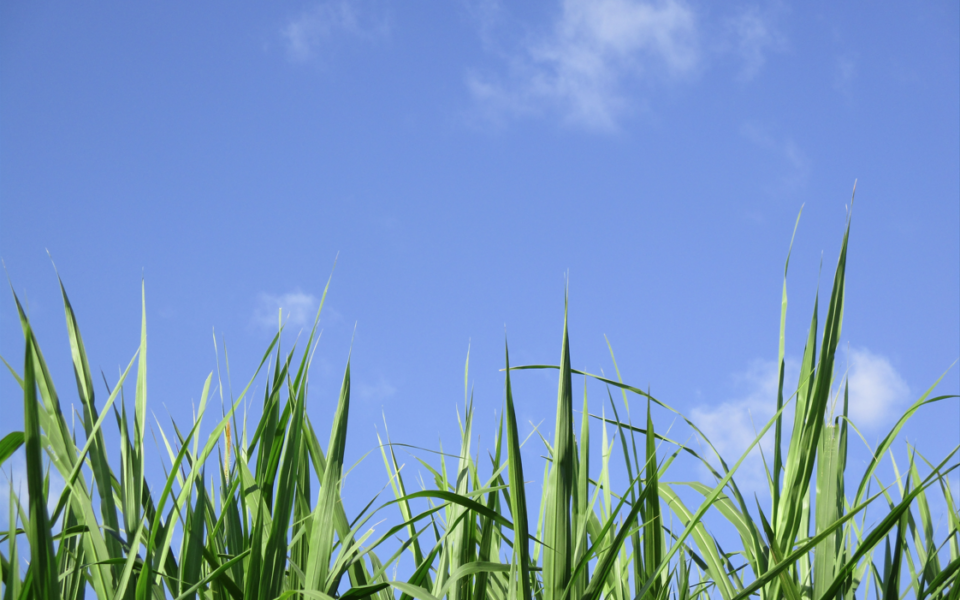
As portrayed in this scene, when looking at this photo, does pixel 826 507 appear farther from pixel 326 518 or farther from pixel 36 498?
pixel 36 498

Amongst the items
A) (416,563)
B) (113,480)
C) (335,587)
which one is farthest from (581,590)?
(113,480)

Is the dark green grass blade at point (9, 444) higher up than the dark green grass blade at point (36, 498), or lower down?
higher up

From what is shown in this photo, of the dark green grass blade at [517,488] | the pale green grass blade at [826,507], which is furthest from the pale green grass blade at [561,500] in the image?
the pale green grass blade at [826,507]

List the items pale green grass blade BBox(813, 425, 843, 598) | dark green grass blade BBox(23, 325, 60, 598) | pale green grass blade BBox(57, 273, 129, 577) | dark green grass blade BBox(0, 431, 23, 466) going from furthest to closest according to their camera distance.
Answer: pale green grass blade BBox(813, 425, 843, 598) < pale green grass blade BBox(57, 273, 129, 577) < dark green grass blade BBox(0, 431, 23, 466) < dark green grass blade BBox(23, 325, 60, 598)

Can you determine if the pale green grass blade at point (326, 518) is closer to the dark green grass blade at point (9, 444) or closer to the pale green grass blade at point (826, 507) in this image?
the dark green grass blade at point (9, 444)

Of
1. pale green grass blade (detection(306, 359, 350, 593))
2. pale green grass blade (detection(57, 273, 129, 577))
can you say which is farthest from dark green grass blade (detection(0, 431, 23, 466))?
pale green grass blade (detection(306, 359, 350, 593))

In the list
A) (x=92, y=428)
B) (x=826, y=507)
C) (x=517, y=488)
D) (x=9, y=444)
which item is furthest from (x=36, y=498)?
(x=826, y=507)

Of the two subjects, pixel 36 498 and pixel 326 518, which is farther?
pixel 326 518

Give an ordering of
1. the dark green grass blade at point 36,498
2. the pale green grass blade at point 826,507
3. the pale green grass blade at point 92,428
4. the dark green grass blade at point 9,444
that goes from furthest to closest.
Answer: the pale green grass blade at point 826,507 → the pale green grass blade at point 92,428 → the dark green grass blade at point 9,444 → the dark green grass blade at point 36,498

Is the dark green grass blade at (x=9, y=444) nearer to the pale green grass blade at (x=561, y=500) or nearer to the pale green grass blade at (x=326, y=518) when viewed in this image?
the pale green grass blade at (x=326, y=518)

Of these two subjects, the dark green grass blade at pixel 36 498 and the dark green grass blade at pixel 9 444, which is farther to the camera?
the dark green grass blade at pixel 9 444

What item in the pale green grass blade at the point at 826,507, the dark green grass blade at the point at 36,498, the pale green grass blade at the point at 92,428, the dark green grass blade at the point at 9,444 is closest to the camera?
the dark green grass blade at the point at 36,498

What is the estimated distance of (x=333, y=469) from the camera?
1.00m

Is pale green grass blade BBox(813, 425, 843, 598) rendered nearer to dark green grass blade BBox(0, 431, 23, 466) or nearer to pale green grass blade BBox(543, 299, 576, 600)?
pale green grass blade BBox(543, 299, 576, 600)
